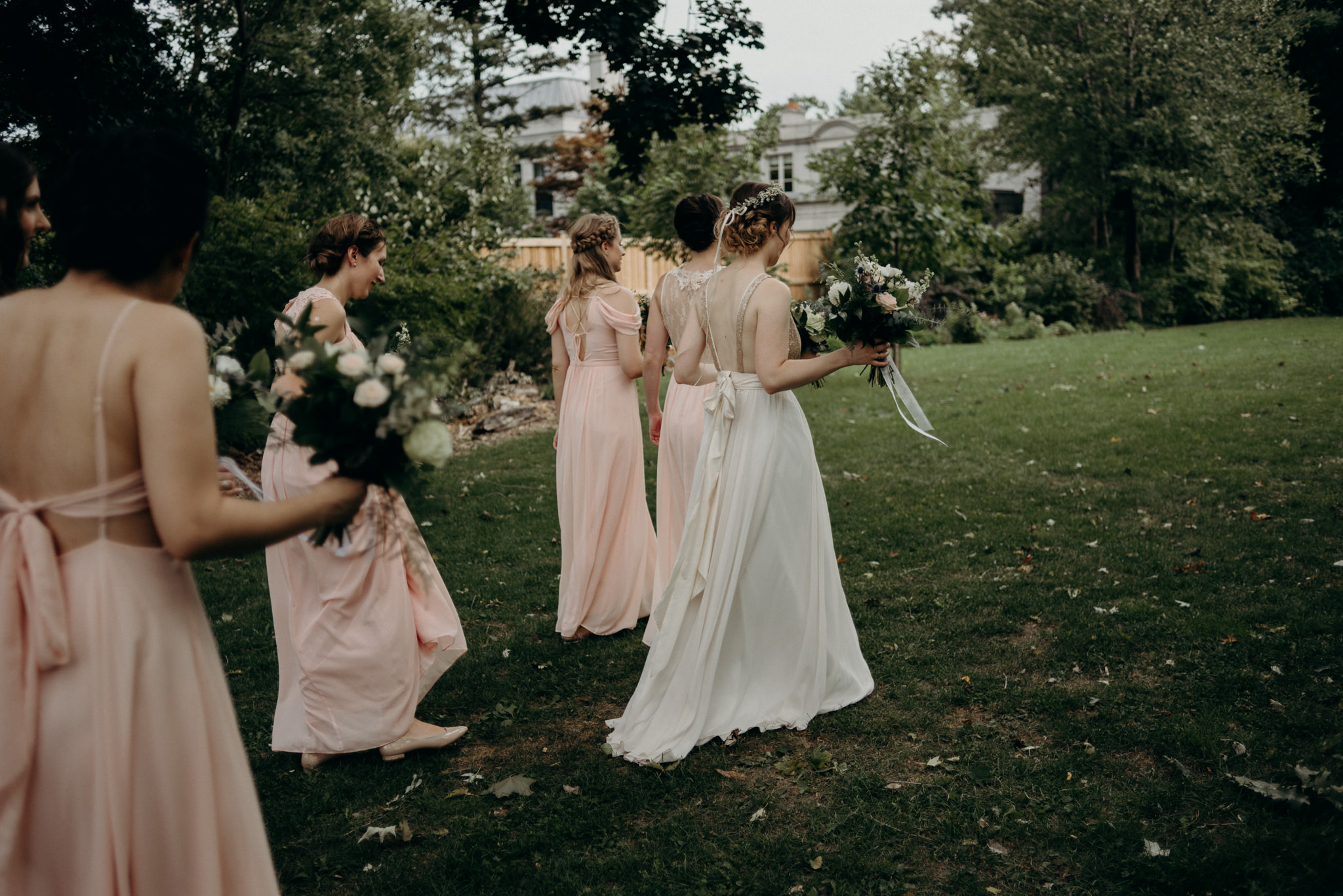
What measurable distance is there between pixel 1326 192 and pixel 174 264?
1419 inches

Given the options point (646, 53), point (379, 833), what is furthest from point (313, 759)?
point (646, 53)

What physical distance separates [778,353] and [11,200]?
9.46 ft

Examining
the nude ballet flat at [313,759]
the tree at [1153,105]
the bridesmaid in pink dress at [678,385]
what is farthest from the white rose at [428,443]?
the tree at [1153,105]

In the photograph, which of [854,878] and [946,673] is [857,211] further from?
[854,878]

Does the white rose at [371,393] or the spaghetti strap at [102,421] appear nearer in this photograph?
the spaghetti strap at [102,421]

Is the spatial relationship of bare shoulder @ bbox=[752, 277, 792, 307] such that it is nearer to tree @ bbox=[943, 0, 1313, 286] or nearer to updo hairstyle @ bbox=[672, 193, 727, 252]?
updo hairstyle @ bbox=[672, 193, 727, 252]

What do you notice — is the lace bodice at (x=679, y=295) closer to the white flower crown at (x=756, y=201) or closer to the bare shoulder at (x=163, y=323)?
the white flower crown at (x=756, y=201)

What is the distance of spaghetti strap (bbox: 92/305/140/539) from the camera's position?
1.87 meters

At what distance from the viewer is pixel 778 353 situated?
14.1 feet

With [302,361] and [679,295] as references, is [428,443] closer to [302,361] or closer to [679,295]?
[302,361]

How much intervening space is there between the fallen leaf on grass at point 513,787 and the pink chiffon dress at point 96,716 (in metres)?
2.07

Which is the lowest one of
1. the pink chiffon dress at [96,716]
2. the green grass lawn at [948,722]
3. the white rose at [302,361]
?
the green grass lawn at [948,722]

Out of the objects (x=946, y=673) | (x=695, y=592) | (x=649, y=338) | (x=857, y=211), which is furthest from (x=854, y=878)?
(x=857, y=211)

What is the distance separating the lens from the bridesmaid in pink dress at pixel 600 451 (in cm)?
590
